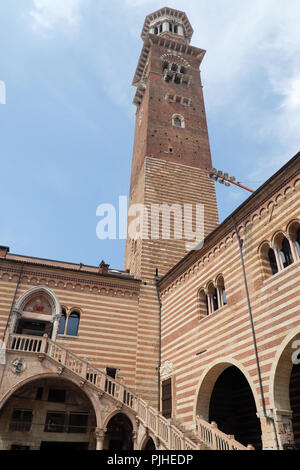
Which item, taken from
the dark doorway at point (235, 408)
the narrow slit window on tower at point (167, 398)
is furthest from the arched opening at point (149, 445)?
the dark doorway at point (235, 408)

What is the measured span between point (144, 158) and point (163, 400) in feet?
52.4

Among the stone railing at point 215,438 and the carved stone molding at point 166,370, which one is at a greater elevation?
the carved stone molding at point 166,370

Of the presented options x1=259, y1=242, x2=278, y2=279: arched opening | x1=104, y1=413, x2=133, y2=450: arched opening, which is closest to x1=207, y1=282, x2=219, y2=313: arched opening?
x1=259, y1=242, x2=278, y2=279: arched opening

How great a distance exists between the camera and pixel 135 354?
55.0ft

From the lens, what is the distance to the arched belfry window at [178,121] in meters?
27.6

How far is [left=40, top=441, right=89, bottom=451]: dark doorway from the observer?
1438cm

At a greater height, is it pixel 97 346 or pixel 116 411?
pixel 97 346

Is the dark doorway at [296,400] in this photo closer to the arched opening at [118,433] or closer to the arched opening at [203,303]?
the arched opening at [203,303]

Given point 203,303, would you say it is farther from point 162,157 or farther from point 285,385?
point 162,157

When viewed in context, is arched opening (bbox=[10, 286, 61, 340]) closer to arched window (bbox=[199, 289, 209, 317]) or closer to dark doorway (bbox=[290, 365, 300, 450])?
arched window (bbox=[199, 289, 209, 317])

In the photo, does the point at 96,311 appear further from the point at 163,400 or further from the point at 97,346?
the point at 163,400

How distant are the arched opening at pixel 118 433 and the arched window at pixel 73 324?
423cm
